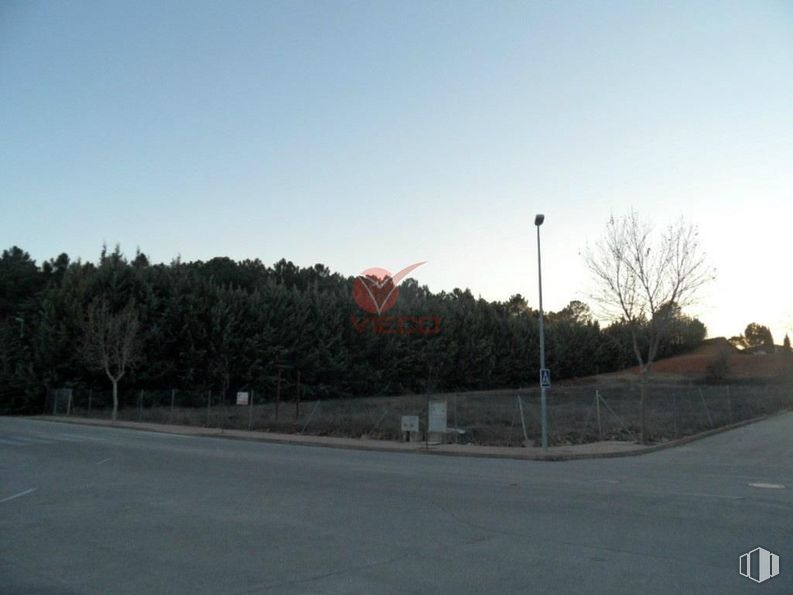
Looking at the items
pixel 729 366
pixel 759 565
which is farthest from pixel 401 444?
pixel 729 366

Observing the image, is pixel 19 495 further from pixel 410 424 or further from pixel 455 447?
pixel 455 447

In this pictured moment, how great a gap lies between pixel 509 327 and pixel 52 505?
7116 cm

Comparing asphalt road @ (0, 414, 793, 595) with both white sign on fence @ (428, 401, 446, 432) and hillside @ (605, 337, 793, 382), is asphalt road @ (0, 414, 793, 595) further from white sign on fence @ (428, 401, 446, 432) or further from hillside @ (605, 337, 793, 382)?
hillside @ (605, 337, 793, 382)

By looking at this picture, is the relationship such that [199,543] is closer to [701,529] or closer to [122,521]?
[122,521]

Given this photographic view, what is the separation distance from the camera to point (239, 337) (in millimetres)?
52625

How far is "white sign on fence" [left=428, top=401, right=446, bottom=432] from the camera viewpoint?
79.8 ft

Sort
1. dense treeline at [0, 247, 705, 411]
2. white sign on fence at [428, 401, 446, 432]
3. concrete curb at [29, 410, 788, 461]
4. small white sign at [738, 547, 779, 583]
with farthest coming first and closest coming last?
dense treeline at [0, 247, 705, 411], white sign on fence at [428, 401, 446, 432], concrete curb at [29, 410, 788, 461], small white sign at [738, 547, 779, 583]

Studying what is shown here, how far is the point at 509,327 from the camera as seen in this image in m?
79.9

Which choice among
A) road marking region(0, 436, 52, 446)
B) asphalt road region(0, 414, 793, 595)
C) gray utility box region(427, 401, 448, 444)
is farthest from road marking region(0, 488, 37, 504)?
gray utility box region(427, 401, 448, 444)

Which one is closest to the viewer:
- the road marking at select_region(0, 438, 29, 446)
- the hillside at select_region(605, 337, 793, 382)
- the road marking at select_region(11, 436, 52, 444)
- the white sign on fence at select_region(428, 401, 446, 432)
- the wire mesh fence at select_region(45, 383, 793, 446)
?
the road marking at select_region(0, 438, 29, 446)

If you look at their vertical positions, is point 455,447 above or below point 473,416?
below

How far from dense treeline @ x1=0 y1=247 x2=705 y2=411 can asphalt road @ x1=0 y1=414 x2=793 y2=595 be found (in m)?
18.0

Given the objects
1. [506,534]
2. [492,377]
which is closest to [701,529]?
[506,534]

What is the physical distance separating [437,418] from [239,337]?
103 ft
